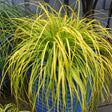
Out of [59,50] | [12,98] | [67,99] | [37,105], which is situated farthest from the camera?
[12,98]

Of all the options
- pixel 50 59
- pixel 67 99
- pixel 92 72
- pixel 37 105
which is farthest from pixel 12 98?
pixel 92 72

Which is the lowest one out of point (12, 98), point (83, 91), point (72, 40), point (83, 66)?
point (12, 98)

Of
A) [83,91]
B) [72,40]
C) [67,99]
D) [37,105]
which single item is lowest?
[37,105]

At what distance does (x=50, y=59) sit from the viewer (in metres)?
0.98

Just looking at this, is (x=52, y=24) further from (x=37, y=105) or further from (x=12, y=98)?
(x=12, y=98)

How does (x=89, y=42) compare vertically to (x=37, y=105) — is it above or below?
above

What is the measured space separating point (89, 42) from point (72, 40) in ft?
0.52

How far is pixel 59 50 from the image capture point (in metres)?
0.95

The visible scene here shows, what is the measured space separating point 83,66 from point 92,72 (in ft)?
0.22

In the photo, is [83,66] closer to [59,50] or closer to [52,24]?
[59,50]

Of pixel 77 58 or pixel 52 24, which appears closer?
pixel 77 58

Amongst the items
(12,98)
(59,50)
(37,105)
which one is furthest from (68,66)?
(12,98)

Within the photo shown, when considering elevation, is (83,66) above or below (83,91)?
above

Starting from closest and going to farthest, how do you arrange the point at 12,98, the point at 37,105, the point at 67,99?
the point at 67,99, the point at 37,105, the point at 12,98
